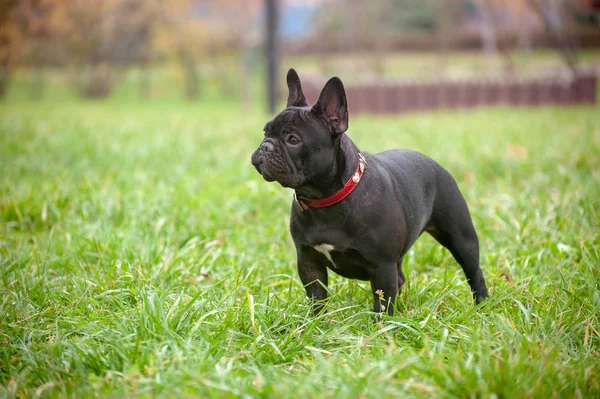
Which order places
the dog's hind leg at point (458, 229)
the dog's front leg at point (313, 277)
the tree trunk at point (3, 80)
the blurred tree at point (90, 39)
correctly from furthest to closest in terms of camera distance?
the blurred tree at point (90, 39) → the tree trunk at point (3, 80) → the dog's hind leg at point (458, 229) → the dog's front leg at point (313, 277)

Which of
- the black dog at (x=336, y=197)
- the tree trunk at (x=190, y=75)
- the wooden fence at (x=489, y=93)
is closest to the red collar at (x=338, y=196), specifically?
the black dog at (x=336, y=197)

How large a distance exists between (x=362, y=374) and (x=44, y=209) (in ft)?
11.3

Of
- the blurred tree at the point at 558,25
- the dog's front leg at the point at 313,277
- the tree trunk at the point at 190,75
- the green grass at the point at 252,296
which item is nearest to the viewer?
the green grass at the point at 252,296

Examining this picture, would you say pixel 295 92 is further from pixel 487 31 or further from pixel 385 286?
pixel 487 31

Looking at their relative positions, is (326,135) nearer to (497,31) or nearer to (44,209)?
(44,209)

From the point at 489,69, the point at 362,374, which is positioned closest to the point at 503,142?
the point at 362,374

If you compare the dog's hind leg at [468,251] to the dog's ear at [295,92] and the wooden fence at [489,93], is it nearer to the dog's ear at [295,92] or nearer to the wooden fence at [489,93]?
the dog's ear at [295,92]

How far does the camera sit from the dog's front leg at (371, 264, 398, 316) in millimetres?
2793

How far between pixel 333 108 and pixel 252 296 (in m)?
0.99

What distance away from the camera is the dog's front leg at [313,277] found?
297cm

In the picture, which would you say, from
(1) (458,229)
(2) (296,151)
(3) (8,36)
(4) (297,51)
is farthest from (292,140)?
(4) (297,51)

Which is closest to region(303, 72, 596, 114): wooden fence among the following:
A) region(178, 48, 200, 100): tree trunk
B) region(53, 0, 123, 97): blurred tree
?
region(53, 0, 123, 97): blurred tree

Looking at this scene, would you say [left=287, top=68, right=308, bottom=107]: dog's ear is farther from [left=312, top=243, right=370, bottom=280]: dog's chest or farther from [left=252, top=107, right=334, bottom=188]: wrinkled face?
[left=312, top=243, right=370, bottom=280]: dog's chest

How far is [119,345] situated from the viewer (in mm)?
2436
